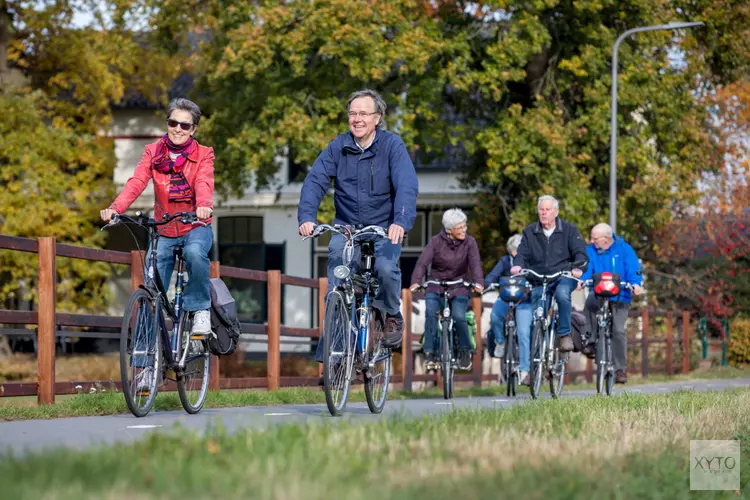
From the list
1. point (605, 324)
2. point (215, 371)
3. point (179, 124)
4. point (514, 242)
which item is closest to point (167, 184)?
point (179, 124)

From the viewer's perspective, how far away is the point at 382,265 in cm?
903

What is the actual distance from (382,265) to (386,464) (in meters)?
3.83

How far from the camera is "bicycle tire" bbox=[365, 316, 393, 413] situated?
9.16 m

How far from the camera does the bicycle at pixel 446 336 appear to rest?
14242 mm

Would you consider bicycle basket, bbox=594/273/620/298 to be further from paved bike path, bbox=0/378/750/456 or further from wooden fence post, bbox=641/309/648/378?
wooden fence post, bbox=641/309/648/378

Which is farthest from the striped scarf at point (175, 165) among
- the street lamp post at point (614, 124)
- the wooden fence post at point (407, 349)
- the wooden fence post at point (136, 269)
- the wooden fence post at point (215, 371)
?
the street lamp post at point (614, 124)

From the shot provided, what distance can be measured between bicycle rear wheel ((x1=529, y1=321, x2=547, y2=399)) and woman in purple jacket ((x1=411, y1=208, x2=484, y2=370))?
874mm

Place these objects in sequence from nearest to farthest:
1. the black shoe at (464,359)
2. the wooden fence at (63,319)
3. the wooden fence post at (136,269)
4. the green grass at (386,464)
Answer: the green grass at (386,464)
the wooden fence at (63,319)
the wooden fence post at (136,269)
the black shoe at (464,359)

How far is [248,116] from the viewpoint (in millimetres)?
26562

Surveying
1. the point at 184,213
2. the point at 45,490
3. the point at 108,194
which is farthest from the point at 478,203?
the point at 45,490

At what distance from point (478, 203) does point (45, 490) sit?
25708 millimetres

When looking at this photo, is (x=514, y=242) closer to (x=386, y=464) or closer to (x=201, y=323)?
(x=201, y=323)

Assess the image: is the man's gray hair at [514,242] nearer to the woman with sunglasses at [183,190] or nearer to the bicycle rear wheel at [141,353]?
the woman with sunglasses at [183,190]

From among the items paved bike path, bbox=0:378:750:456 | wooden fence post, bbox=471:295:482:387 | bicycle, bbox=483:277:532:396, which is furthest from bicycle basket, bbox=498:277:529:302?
paved bike path, bbox=0:378:750:456
